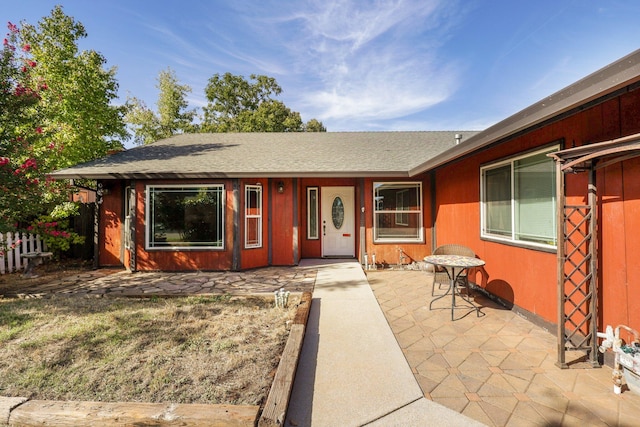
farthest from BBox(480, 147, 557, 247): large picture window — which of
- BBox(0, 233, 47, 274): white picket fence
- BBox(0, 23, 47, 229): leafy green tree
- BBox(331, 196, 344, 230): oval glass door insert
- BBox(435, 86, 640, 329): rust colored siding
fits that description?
BBox(0, 233, 47, 274): white picket fence

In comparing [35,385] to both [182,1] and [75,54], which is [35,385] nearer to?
[182,1]

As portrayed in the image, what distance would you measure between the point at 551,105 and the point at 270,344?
3.77 meters

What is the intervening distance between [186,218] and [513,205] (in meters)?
6.97

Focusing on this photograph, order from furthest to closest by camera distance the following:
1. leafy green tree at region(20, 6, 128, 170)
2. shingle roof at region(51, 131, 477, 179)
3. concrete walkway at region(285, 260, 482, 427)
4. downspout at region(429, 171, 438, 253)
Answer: leafy green tree at region(20, 6, 128, 170), downspout at region(429, 171, 438, 253), shingle roof at region(51, 131, 477, 179), concrete walkway at region(285, 260, 482, 427)

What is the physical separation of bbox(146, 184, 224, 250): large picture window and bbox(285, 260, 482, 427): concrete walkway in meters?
3.96

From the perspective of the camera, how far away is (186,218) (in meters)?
6.83

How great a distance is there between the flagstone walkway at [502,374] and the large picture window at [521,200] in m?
1.26

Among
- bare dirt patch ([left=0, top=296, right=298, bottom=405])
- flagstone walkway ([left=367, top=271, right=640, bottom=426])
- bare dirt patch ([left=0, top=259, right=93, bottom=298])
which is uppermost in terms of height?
bare dirt patch ([left=0, top=259, right=93, bottom=298])

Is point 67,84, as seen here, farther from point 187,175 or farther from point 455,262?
point 455,262

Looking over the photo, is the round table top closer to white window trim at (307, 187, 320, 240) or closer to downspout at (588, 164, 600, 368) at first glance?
downspout at (588, 164, 600, 368)

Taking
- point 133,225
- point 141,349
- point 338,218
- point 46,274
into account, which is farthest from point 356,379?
point 46,274

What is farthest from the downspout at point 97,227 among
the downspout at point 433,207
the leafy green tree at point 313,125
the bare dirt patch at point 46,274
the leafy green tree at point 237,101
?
the leafy green tree at point 313,125

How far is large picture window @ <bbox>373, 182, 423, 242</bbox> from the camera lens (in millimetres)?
7402

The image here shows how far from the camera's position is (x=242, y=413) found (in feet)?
5.74
